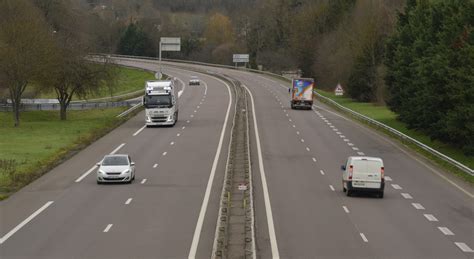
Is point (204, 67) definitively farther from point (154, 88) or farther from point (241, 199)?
point (241, 199)

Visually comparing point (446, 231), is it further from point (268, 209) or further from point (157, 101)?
point (157, 101)

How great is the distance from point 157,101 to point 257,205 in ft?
105

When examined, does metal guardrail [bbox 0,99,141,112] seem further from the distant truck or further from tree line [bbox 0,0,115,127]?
the distant truck

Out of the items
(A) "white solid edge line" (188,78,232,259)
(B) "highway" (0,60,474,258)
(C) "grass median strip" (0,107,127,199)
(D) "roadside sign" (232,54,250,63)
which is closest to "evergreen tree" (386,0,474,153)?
(B) "highway" (0,60,474,258)

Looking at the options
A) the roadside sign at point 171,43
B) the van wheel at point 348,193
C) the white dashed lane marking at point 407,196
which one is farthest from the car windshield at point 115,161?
the roadside sign at point 171,43

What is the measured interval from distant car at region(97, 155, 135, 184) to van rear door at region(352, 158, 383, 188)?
428 inches

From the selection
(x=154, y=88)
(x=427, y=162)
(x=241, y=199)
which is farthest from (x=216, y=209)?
(x=154, y=88)

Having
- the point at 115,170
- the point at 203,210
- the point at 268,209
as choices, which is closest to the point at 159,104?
the point at 115,170

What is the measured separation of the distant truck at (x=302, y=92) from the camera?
8088 cm

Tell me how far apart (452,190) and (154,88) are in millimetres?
32012

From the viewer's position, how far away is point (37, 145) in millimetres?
52000

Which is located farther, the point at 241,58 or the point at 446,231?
the point at 241,58

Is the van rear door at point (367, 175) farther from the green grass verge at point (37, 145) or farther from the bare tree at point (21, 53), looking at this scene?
the bare tree at point (21, 53)

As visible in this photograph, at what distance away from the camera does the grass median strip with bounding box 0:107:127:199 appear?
38891mm
